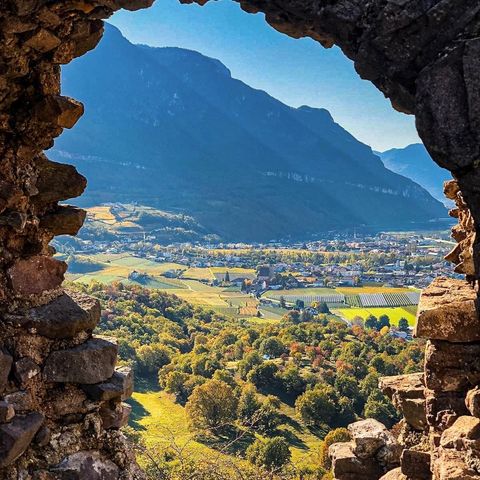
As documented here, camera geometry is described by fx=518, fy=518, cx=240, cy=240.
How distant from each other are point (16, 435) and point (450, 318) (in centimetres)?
411

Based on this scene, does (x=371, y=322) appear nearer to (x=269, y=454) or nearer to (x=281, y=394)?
(x=281, y=394)

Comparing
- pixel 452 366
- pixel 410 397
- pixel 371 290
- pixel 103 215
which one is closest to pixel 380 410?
pixel 410 397

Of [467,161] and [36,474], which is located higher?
[467,161]

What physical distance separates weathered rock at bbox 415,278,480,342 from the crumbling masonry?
0.4 inches

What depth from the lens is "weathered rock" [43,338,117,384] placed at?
4.69m

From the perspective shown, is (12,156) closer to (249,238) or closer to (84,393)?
(84,393)

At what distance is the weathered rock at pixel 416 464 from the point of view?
5590 mm

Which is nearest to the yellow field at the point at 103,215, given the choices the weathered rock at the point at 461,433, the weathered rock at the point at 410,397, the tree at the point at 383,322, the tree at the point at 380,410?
the tree at the point at 383,322

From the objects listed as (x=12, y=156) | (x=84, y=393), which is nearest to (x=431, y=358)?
(x=84, y=393)

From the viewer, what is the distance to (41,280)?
4.95m

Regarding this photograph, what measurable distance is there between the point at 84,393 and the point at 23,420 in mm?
679

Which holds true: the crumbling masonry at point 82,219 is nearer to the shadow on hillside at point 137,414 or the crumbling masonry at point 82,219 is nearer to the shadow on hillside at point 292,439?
the shadow on hillside at point 137,414

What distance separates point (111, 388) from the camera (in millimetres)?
4895

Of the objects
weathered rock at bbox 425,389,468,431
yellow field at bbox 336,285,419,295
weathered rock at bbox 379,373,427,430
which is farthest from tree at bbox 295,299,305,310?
weathered rock at bbox 425,389,468,431
